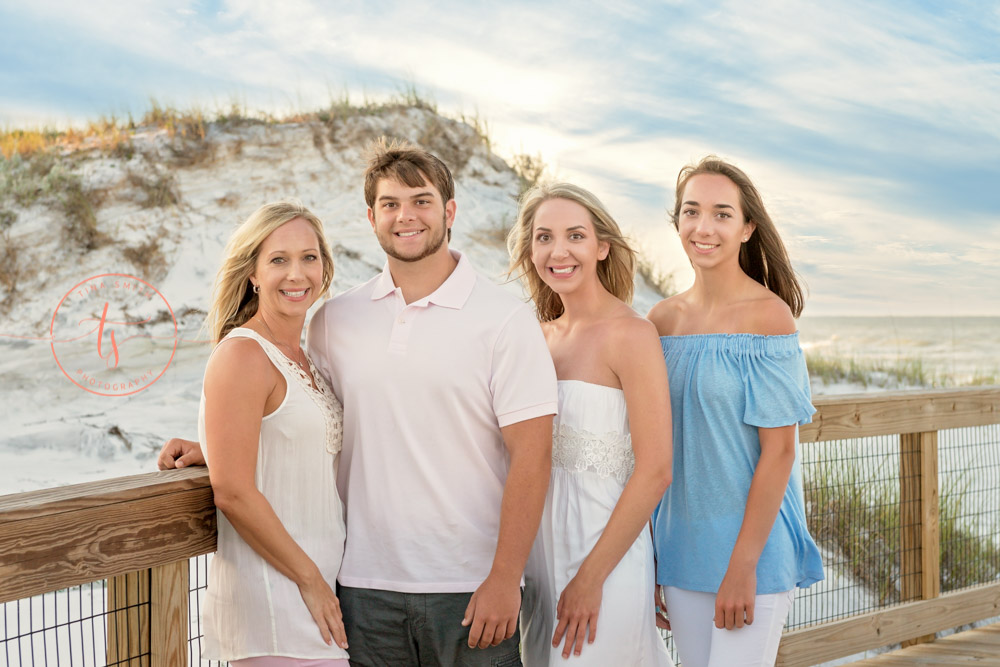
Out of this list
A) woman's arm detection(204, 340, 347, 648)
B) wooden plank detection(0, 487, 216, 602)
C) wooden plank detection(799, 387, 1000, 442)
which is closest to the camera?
wooden plank detection(0, 487, 216, 602)

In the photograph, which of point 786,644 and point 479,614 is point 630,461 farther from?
point 786,644

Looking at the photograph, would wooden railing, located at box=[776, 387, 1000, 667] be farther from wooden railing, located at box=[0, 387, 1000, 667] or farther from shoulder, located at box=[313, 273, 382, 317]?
wooden railing, located at box=[0, 387, 1000, 667]

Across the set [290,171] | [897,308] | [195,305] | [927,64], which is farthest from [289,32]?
[897,308]

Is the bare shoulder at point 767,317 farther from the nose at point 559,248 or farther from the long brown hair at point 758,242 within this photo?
the nose at point 559,248

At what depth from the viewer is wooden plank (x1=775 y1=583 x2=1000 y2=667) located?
350 cm

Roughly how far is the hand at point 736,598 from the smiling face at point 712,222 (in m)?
0.82

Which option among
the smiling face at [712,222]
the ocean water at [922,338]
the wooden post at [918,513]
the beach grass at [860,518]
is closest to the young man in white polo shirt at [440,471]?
the smiling face at [712,222]

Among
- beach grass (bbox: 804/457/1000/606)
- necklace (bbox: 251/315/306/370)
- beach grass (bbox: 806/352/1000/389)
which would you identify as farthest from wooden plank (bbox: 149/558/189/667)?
beach grass (bbox: 806/352/1000/389)

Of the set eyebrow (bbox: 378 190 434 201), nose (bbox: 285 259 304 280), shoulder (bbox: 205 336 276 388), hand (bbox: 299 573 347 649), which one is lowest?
hand (bbox: 299 573 347 649)

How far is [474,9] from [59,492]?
63.5ft

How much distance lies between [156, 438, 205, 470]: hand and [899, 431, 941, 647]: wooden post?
2867mm

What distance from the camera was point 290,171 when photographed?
1392 cm

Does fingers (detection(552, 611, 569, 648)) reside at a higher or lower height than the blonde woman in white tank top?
lower

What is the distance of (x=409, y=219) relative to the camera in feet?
7.79
